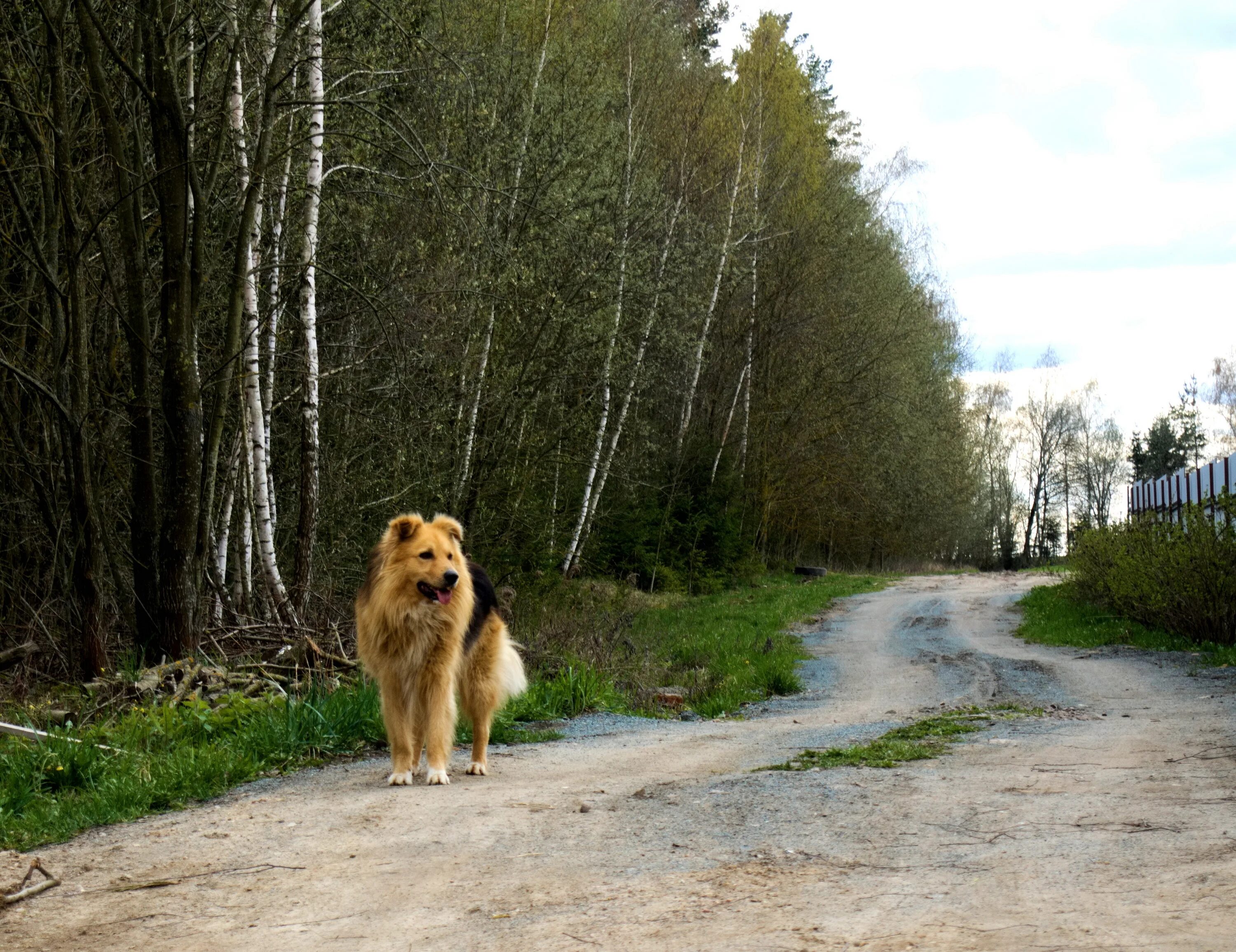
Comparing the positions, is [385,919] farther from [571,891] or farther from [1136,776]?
[1136,776]

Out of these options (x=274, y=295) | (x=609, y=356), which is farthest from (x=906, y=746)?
(x=609, y=356)

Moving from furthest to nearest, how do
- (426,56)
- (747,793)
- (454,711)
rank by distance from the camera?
(426,56)
(454,711)
(747,793)

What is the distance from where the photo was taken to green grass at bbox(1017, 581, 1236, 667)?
16.3 m

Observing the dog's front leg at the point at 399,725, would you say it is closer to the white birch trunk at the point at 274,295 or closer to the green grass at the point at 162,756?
the green grass at the point at 162,756

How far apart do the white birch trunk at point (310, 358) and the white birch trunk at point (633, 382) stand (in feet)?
31.9

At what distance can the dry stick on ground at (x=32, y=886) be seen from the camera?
5.04m

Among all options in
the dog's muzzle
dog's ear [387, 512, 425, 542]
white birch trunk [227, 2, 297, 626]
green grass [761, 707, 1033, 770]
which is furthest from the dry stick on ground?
white birch trunk [227, 2, 297, 626]

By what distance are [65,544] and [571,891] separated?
8090mm

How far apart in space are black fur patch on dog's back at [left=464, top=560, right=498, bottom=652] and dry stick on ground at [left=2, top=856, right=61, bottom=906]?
2.77 m

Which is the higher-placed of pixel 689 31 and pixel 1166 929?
pixel 689 31

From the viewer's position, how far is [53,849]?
239 inches

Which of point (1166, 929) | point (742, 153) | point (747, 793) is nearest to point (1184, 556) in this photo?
point (747, 793)

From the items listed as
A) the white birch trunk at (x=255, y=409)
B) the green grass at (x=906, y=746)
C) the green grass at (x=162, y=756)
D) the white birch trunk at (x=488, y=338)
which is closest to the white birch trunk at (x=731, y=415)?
the white birch trunk at (x=488, y=338)

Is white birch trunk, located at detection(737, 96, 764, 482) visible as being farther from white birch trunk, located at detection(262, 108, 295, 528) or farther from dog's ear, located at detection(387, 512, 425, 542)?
dog's ear, located at detection(387, 512, 425, 542)
